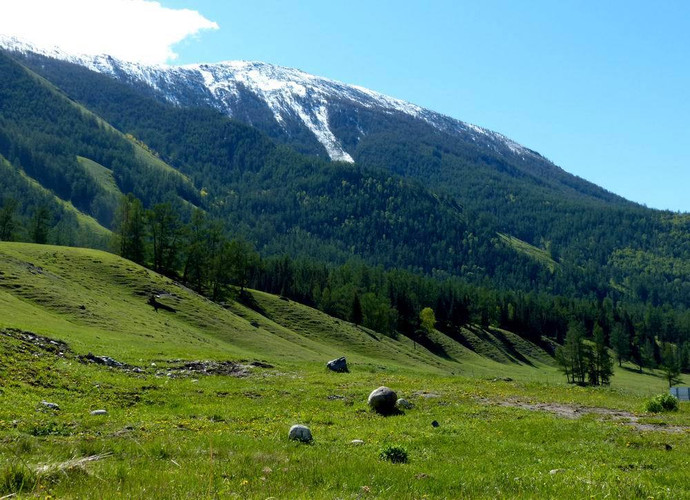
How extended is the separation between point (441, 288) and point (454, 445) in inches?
7038

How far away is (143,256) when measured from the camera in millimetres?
105000

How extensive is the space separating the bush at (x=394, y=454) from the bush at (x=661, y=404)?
20.7 metres

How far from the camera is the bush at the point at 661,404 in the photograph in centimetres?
2775

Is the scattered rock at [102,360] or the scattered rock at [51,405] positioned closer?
the scattered rock at [51,405]

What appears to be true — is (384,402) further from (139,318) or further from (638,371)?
(638,371)

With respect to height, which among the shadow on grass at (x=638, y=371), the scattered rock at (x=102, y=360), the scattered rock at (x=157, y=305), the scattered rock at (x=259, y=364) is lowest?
the shadow on grass at (x=638, y=371)

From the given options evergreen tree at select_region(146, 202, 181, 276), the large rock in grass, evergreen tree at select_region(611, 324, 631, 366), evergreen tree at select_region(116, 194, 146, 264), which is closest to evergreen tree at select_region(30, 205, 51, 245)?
evergreen tree at select_region(116, 194, 146, 264)

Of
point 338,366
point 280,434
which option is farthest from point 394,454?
point 338,366

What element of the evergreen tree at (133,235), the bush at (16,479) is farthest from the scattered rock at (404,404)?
the evergreen tree at (133,235)

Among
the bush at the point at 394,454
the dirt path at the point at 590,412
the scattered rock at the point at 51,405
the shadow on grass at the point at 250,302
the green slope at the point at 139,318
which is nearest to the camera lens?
the bush at the point at 394,454

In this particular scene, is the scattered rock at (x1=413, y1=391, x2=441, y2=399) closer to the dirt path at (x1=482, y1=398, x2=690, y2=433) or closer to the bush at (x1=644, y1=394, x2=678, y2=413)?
the dirt path at (x1=482, y1=398, x2=690, y2=433)

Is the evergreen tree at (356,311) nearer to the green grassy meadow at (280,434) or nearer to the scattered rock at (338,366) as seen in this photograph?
the green grassy meadow at (280,434)

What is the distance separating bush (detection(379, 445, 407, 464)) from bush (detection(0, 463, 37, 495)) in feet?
27.4

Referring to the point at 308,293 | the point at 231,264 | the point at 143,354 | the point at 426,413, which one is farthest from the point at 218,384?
the point at 308,293
